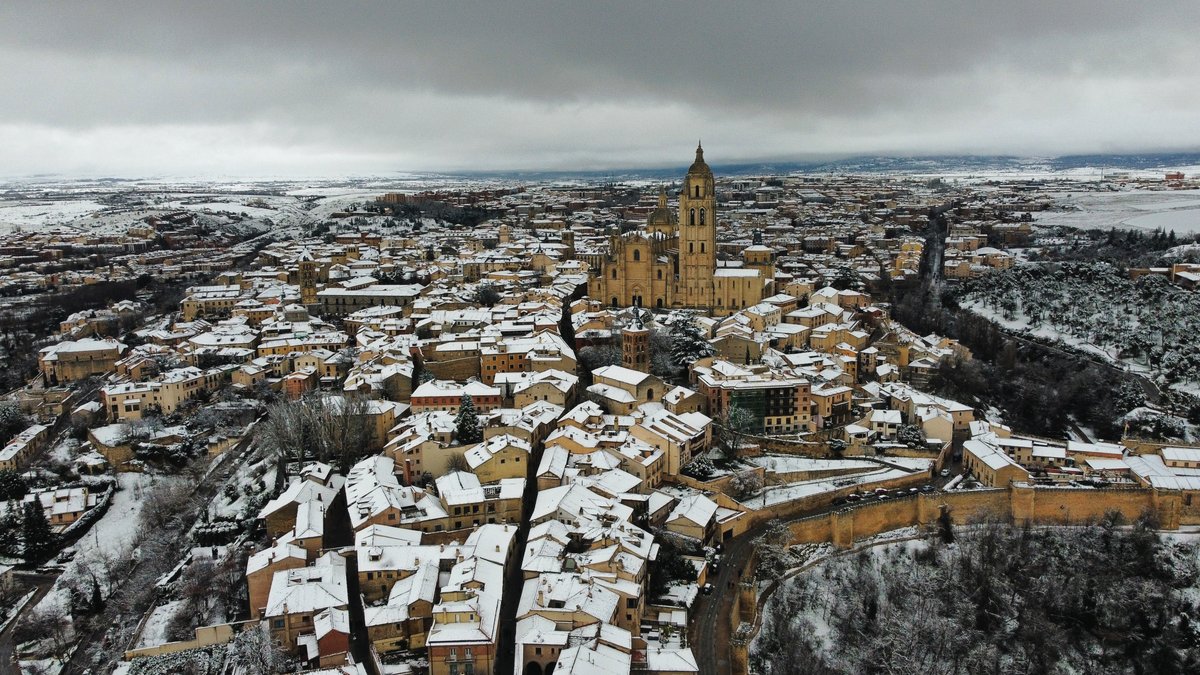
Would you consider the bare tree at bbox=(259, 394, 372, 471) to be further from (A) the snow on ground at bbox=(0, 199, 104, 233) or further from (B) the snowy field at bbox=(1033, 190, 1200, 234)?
(A) the snow on ground at bbox=(0, 199, 104, 233)

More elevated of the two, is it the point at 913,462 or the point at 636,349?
the point at 636,349

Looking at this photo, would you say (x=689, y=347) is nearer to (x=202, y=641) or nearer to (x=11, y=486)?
(x=202, y=641)

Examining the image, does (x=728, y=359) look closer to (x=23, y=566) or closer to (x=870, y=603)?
(x=870, y=603)

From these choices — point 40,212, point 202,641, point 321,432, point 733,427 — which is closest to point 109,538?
point 321,432

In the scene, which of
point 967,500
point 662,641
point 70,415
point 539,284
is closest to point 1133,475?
point 967,500

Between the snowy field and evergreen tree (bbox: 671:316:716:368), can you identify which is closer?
evergreen tree (bbox: 671:316:716:368)

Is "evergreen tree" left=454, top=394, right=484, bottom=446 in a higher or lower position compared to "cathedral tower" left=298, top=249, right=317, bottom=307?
lower

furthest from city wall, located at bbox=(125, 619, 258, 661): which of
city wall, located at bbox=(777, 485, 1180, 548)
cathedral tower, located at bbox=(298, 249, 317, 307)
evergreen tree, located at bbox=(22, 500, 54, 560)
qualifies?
cathedral tower, located at bbox=(298, 249, 317, 307)

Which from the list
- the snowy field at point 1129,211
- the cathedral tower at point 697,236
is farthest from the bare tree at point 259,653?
the snowy field at point 1129,211
